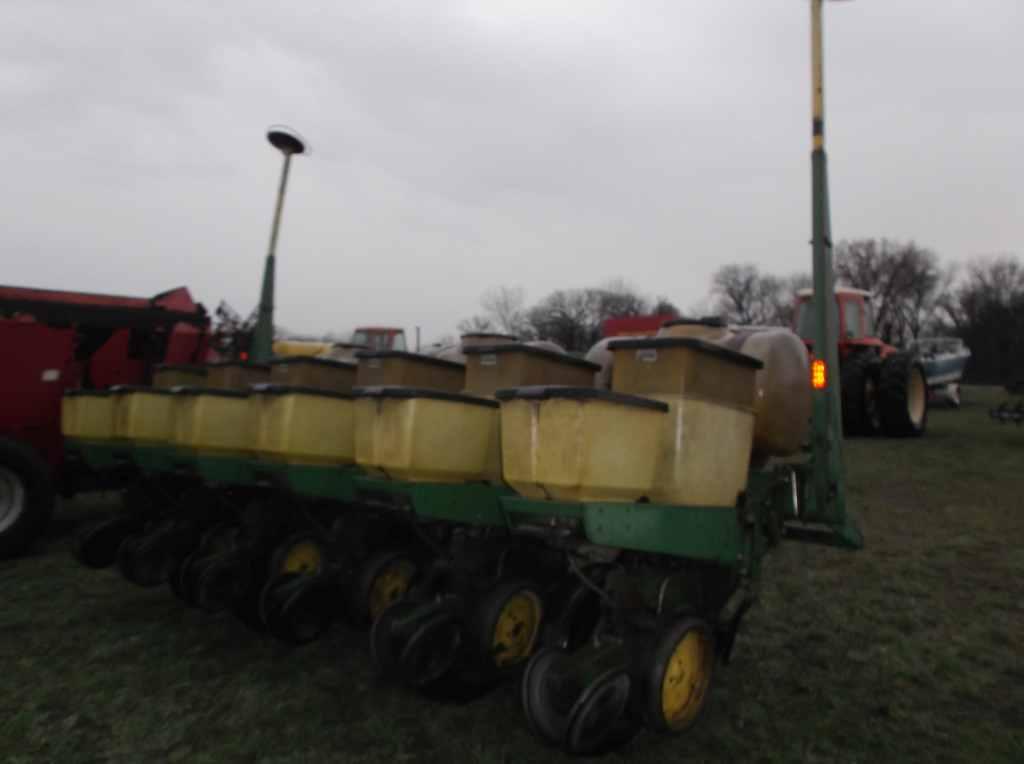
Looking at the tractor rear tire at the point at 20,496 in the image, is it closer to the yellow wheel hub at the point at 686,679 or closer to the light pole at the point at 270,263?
the light pole at the point at 270,263

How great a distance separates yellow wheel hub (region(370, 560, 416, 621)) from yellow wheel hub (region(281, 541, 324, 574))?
1.16 ft

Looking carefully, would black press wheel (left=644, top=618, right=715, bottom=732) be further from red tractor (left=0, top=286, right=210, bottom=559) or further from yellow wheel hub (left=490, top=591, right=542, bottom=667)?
red tractor (left=0, top=286, right=210, bottom=559)

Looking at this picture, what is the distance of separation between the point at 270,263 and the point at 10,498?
2.35 metres

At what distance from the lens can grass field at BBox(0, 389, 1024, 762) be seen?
282 cm

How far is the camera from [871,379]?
12602 millimetres

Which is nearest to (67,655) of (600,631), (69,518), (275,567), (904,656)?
(275,567)

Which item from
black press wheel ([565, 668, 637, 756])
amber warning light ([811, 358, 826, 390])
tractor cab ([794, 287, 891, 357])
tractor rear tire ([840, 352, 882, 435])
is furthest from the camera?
tractor cab ([794, 287, 891, 357])

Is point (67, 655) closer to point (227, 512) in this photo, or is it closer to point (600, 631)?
point (227, 512)

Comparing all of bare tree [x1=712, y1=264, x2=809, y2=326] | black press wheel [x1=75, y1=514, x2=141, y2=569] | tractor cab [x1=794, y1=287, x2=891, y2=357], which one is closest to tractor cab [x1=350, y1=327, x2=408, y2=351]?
tractor cab [x1=794, y1=287, x2=891, y2=357]

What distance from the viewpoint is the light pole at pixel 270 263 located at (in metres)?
5.40

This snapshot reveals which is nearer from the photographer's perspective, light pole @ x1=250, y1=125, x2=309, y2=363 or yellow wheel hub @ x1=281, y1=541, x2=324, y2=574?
yellow wheel hub @ x1=281, y1=541, x2=324, y2=574

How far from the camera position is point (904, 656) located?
3.69m

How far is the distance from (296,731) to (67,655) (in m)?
1.47

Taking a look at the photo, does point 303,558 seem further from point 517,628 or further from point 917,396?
point 917,396
